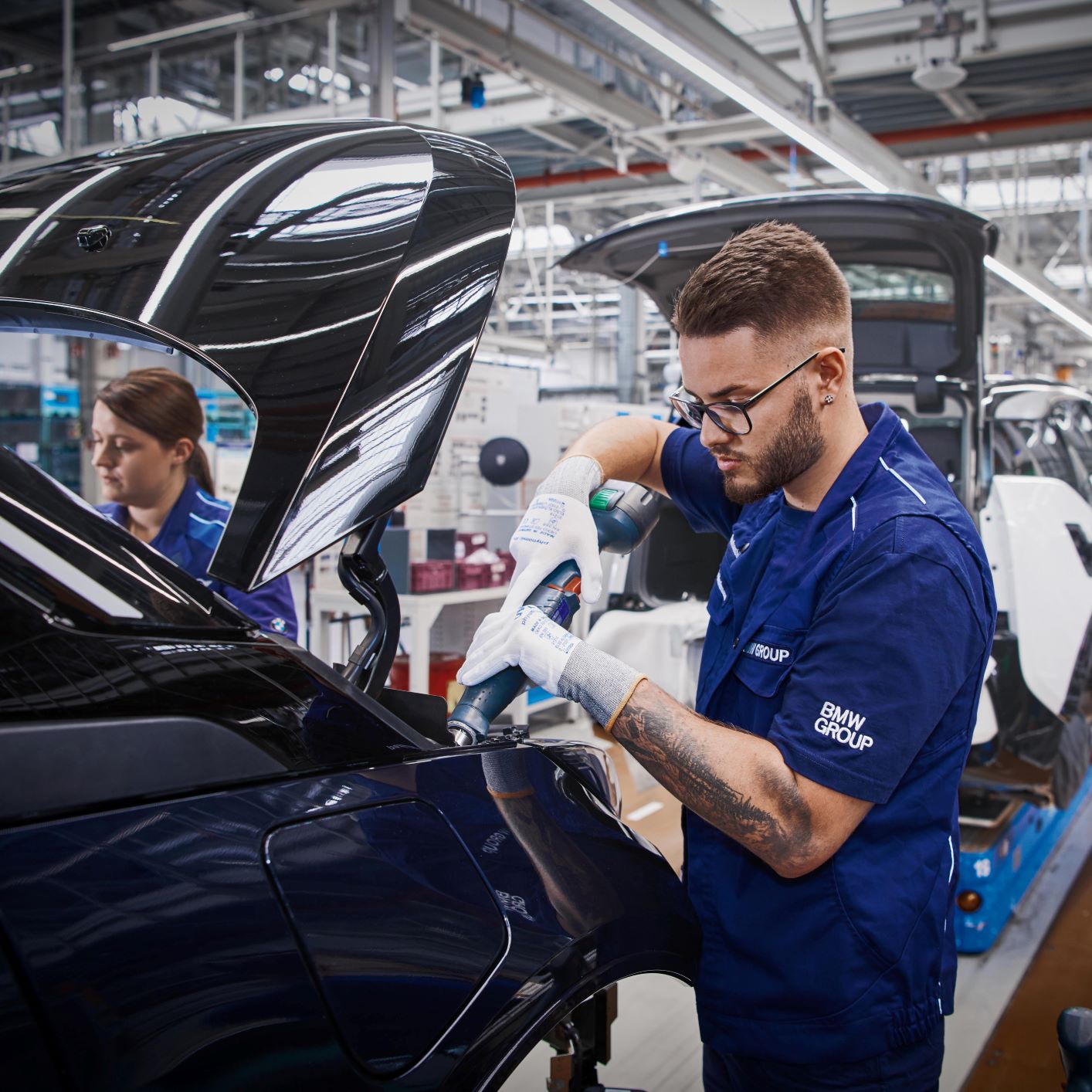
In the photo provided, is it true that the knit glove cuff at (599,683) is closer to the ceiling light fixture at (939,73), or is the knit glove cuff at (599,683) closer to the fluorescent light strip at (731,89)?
the fluorescent light strip at (731,89)

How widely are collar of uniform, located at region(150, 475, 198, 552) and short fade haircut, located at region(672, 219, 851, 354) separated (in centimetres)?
154

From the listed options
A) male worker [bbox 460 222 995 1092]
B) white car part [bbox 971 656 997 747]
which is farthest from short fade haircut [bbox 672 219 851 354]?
white car part [bbox 971 656 997 747]

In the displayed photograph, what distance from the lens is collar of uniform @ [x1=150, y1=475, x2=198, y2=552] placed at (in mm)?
2537

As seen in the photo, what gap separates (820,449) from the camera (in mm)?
1532

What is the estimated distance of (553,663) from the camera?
148 cm

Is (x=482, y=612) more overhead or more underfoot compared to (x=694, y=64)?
more underfoot

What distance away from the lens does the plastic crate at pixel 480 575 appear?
562 centimetres

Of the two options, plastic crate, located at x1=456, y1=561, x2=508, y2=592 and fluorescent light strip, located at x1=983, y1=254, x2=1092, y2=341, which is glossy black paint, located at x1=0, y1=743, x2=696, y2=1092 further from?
fluorescent light strip, located at x1=983, y1=254, x2=1092, y2=341

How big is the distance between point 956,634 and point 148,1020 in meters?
1.05

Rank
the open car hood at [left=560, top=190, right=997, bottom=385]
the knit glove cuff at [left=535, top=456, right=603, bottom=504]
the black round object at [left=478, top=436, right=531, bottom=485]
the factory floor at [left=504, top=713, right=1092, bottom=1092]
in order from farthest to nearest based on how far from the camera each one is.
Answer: the black round object at [left=478, top=436, right=531, bottom=485], the open car hood at [left=560, top=190, right=997, bottom=385], the factory floor at [left=504, top=713, right=1092, bottom=1092], the knit glove cuff at [left=535, top=456, right=603, bottom=504]

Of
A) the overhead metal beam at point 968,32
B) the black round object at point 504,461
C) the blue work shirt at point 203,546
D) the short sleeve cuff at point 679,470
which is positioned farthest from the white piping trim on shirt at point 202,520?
the overhead metal beam at point 968,32

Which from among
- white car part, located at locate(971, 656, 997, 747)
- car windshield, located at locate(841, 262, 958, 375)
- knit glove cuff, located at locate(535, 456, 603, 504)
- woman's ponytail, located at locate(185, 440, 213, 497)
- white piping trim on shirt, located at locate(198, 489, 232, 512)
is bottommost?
white car part, located at locate(971, 656, 997, 747)

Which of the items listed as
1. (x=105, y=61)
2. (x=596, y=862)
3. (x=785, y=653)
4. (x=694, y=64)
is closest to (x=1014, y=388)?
(x=694, y=64)

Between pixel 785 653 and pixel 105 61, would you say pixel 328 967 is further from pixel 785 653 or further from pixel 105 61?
pixel 105 61
